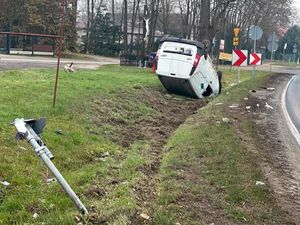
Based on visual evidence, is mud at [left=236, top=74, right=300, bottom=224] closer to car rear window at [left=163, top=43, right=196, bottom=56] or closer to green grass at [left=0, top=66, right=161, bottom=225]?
green grass at [left=0, top=66, right=161, bottom=225]

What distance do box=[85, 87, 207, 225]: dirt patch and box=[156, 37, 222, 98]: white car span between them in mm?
495

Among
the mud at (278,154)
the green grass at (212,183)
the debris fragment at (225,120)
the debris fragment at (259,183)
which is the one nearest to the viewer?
the green grass at (212,183)

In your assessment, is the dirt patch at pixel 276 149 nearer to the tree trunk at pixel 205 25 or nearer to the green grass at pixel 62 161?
the green grass at pixel 62 161

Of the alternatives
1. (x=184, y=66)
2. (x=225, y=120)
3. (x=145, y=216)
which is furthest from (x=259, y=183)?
(x=184, y=66)

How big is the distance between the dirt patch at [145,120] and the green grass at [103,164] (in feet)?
0.26

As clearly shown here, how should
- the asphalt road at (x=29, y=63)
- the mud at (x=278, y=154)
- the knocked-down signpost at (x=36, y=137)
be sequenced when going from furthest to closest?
the asphalt road at (x=29, y=63) < the mud at (x=278, y=154) < the knocked-down signpost at (x=36, y=137)

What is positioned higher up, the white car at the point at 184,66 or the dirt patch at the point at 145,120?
the white car at the point at 184,66

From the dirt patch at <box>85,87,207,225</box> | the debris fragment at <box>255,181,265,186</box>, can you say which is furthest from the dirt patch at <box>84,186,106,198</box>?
the debris fragment at <box>255,181,265,186</box>

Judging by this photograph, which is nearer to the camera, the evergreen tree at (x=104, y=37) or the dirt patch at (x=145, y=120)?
the dirt patch at (x=145, y=120)

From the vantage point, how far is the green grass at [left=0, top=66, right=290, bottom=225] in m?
5.56

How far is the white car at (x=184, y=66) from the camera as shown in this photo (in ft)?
55.7

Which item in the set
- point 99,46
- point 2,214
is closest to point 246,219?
point 2,214

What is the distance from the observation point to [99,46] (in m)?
56.4

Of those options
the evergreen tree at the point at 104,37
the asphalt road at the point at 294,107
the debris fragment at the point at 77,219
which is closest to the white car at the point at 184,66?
the asphalt road at the point at 294,107
